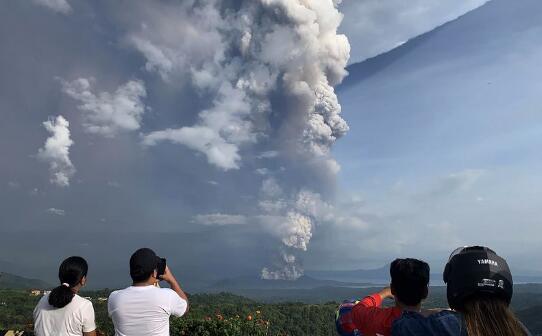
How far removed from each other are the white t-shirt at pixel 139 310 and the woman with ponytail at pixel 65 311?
1.43 feet

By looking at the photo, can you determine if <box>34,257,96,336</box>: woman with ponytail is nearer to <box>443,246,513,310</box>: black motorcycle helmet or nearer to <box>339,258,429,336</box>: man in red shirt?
<box>339,258,429,336</box>: man in red shirt

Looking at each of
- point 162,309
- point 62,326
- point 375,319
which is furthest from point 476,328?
point 62,326

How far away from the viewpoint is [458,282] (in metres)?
1.75

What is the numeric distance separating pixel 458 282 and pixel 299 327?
277 ft

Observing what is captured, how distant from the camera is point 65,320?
382cm

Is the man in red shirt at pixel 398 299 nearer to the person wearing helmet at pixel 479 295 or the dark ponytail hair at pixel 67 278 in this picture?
the person wearing helmet at pixel 479 295

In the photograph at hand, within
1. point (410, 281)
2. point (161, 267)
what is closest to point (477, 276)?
point (410, 281)

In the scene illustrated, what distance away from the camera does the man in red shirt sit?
7.93 ft

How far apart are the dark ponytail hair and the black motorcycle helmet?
10.6 feet

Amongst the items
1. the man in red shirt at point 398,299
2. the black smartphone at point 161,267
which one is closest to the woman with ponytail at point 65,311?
the black smartphone at point 161,267

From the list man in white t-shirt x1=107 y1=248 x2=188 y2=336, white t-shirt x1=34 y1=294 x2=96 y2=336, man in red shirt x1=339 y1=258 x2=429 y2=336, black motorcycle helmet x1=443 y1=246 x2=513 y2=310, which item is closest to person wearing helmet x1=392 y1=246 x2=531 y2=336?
black motorcycle helmet x1=443 y1=246 x2=513 y2=310

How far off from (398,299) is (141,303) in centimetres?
207

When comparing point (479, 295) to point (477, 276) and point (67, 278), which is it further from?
point (67, 278)

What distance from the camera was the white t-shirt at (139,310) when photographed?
3.56 metres
